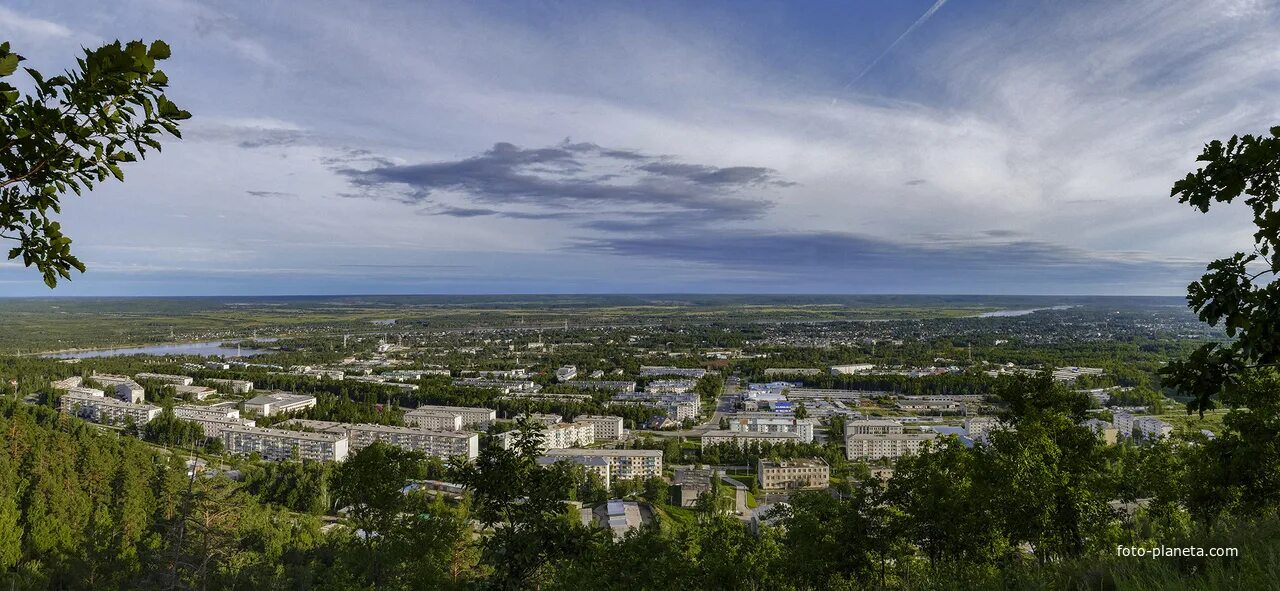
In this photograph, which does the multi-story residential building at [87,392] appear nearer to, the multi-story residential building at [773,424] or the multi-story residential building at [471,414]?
the multi-story residential building at [471,414]

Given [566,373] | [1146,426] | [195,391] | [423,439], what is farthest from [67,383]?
[1146,426]

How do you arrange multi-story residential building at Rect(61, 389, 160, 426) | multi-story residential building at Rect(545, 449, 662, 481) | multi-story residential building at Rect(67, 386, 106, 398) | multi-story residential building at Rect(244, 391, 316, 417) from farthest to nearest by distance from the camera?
multi-story residential building at Rect(244, 391, 316, 417) < multi-story residential building at Rect(67, 386, 106, 398) < multi-story residential building at Rect(61, 389, 160, 426) < multi-story residential building at Rect(545, 449, 662, 481)

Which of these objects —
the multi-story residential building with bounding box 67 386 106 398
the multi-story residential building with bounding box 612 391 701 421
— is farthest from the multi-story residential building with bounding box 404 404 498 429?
the multi-story residential building with bounding box 67 386 106 398

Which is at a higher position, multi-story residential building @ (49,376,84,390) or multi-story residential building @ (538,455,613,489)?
multi-story residential building @ (49,376,84,390)

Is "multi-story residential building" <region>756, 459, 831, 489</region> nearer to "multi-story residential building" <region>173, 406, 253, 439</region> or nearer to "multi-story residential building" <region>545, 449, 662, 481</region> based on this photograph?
"multi-story residential building" <region>545, 449, 662, 481</region>

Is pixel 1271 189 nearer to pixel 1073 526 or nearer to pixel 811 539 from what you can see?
pixel 1073 526

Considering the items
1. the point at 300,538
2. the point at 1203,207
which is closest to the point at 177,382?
the point at 300,538
